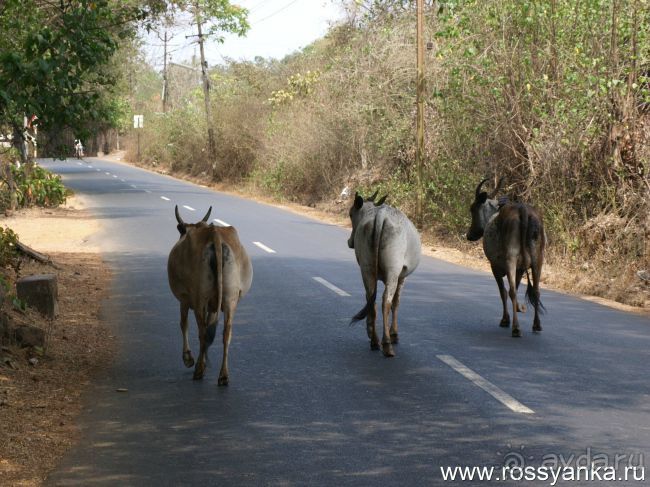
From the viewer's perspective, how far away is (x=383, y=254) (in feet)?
30.5

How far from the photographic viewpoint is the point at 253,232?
22.3 m

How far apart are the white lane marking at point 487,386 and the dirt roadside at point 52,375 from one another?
314 cm

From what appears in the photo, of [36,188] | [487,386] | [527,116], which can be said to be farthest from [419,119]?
[487,386]

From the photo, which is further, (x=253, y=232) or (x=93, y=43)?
(x=253, y=232)

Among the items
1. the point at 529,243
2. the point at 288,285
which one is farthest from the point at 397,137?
the point at 529,243

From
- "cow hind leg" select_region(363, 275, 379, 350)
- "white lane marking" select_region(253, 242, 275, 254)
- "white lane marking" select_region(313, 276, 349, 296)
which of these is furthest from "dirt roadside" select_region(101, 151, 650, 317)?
"cow hind leg" select_region(363, 275, 379, 350)

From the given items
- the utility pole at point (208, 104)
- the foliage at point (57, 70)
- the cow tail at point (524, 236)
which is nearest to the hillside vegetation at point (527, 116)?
the cow tail at point (524, 236)

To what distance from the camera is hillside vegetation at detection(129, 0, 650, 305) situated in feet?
55.7

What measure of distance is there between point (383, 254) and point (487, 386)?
6.41 feet

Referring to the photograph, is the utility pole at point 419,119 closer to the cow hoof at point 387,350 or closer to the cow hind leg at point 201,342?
the cow hoof at point 387,350

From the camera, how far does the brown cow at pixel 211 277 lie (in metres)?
8.01

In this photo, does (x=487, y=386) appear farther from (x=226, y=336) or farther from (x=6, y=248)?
(x=6, y=248)

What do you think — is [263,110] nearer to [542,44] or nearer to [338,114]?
[338,114]

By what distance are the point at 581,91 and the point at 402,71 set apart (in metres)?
8.10
